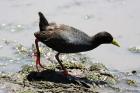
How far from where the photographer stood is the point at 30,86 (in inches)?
429

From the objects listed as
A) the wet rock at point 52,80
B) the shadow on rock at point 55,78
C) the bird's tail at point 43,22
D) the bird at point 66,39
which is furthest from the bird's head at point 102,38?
the bird's tail at point 43,22

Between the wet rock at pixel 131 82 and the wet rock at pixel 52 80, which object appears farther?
the wet rock at pixel 131 82

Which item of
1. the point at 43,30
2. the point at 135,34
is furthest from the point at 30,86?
the point at 135,34

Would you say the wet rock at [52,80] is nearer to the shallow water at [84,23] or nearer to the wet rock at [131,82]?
the wet rock at [131,82]

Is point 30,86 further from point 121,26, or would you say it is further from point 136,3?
point 136,3

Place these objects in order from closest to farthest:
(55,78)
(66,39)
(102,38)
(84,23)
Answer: (66,39) < (55,78) < (102,38) < (84,23)

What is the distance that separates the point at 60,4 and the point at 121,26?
2.40m

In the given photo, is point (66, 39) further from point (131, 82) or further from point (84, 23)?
point (84, 23)

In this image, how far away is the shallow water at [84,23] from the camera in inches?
521

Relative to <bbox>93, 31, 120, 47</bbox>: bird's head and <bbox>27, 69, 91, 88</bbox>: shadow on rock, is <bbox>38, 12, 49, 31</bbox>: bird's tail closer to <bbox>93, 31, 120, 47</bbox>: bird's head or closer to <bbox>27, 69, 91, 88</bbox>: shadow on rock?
<bbox>27, 69, 91, 88</bbox>: shadow on rock

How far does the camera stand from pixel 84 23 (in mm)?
15609

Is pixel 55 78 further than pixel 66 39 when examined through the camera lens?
Yes

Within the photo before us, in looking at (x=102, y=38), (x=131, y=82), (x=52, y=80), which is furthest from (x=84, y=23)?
(x=52, y=80)

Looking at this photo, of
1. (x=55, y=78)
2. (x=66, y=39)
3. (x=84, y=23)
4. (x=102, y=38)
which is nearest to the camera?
(x=66, y=39)
